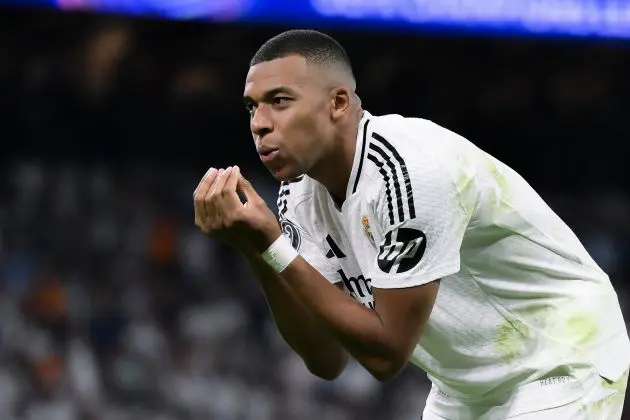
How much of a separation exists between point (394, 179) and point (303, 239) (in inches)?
21.7

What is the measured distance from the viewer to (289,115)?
113 inches

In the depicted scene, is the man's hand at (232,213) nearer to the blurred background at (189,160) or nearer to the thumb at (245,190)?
the thumb at (245,190)

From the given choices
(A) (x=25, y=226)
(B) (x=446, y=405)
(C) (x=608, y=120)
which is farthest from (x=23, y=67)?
(B) (x=446, y=405)

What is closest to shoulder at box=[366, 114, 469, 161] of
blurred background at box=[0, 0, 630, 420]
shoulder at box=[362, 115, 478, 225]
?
shoulder at box=[362, 115, 478, 225]

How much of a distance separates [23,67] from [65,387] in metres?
2.20

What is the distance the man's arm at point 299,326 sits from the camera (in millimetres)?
2902

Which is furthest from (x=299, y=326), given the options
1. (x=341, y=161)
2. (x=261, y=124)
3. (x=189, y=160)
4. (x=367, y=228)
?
(x=189, y=160)

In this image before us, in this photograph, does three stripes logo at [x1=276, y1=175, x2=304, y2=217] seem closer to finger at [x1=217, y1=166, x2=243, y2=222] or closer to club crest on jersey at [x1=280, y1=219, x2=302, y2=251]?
club crest on jersey at [x1=280, y1=219, x2=302, y2=251]

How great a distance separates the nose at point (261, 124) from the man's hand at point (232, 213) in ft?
0.52

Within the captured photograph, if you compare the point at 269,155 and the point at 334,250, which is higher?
the point at 269,155

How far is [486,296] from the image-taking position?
3018 mm

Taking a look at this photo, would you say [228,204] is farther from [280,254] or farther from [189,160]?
[189,160]

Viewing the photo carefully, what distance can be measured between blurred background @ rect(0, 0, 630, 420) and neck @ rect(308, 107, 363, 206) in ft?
13.1

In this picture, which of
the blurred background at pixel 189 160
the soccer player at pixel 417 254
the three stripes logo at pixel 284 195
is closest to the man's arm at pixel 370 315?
the soccer player at pixel 417 254
